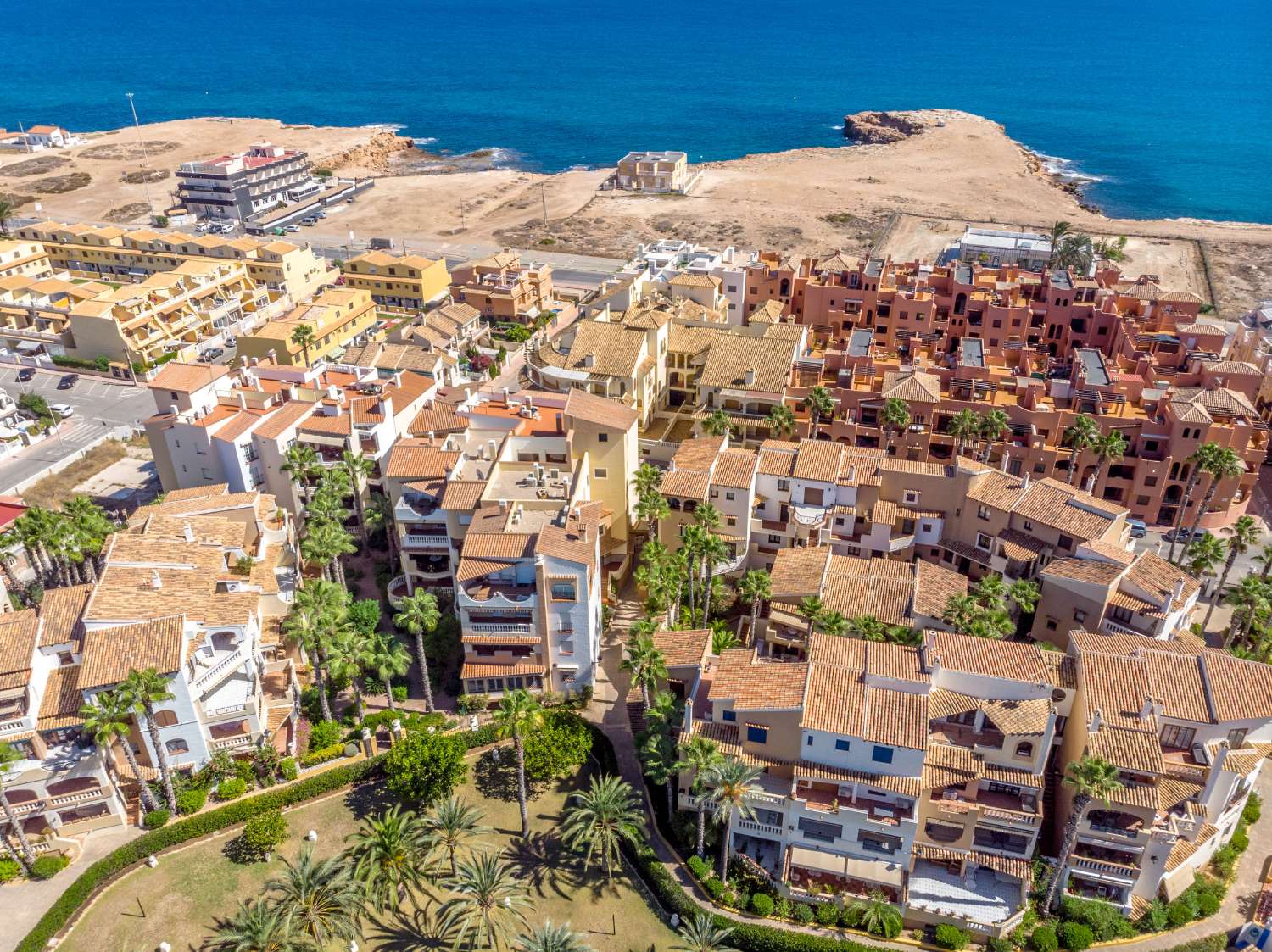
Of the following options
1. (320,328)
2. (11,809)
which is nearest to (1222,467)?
(11,809)

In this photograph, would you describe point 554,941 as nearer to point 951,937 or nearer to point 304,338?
point 951,937

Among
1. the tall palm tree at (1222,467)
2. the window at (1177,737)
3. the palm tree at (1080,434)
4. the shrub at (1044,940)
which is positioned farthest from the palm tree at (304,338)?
the tall palm tree at (1222,467)

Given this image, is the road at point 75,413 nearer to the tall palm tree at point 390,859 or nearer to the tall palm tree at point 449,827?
the tall palm tree at point 390,859

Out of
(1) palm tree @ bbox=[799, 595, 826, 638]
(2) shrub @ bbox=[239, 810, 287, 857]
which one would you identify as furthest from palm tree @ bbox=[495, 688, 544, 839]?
(1) palm tree @ bbox=[799, 595, 826, 638]

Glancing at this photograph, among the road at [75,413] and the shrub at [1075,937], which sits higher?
the road at [75,413]

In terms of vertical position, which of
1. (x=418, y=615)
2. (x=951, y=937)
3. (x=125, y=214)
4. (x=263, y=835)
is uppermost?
(x=418, y=615)

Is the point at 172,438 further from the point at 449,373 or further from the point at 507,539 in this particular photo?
the point at 507,539
